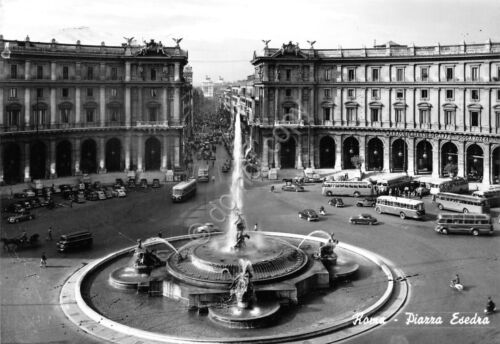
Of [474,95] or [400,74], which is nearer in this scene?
[474,95]

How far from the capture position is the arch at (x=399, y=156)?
87688 millimetres

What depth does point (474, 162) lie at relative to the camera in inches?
3189

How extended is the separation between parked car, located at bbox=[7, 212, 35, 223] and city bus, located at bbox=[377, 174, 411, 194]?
42.8 metres

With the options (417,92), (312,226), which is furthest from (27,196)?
(417,92)

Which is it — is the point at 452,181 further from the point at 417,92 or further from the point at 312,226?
the point at 312,226

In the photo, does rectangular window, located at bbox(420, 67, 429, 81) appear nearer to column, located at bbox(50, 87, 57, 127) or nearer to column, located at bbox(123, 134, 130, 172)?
column, located at bbox(123, 134, 130, 172)

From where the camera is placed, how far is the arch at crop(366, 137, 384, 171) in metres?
91.4

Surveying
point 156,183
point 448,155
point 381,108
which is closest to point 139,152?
A: point 156,183

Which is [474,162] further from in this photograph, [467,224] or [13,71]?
[13,71]

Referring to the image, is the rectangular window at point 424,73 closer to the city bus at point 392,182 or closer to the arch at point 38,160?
the city bus at point 392,182

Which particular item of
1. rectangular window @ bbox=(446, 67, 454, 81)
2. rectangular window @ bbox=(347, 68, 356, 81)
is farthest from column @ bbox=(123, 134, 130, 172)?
rectangular window @ bbox=(446, 67, 454, 81)

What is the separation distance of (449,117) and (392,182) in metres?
16.5

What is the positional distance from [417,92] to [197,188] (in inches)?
1469

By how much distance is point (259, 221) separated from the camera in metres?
57.2
